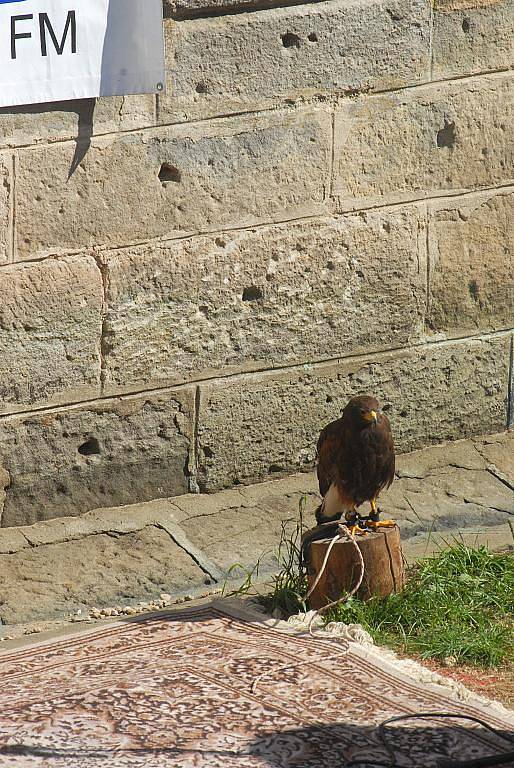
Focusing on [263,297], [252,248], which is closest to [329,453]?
[263,297]

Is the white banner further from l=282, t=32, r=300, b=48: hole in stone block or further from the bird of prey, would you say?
the bird of prey

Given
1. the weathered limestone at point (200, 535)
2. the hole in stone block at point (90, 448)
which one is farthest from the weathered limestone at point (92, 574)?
the hole in stone block at point (90, 448)

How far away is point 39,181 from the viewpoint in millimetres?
5211

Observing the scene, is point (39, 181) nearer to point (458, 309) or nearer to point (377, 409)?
point (377, 409)

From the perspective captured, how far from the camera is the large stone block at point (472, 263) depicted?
6.04m

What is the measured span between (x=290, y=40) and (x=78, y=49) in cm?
96

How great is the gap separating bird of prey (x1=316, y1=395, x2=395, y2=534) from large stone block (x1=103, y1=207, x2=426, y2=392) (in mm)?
923

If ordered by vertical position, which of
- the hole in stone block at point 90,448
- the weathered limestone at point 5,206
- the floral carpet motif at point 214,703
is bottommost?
the floral carpet motif at point 214,703

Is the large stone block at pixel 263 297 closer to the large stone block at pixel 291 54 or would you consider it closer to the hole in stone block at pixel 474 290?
the hole in stone block at pixel 474 290

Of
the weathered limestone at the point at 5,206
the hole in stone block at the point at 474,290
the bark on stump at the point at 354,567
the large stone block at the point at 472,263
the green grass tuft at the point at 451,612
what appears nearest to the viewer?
the green grass tuft at the point at 451,612

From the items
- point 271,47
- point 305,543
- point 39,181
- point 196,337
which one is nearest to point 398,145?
point 271,47

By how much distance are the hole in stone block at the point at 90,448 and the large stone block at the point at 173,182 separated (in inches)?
33.0

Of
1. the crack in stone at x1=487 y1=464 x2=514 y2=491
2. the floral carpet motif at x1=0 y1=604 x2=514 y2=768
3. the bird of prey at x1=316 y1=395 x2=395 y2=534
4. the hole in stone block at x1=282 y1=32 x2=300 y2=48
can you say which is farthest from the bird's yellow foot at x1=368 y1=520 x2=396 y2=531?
the hole in stone block at x1=282 y1=32 x2=300 y2=48

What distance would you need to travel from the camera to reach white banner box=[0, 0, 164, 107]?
5.03 meters
